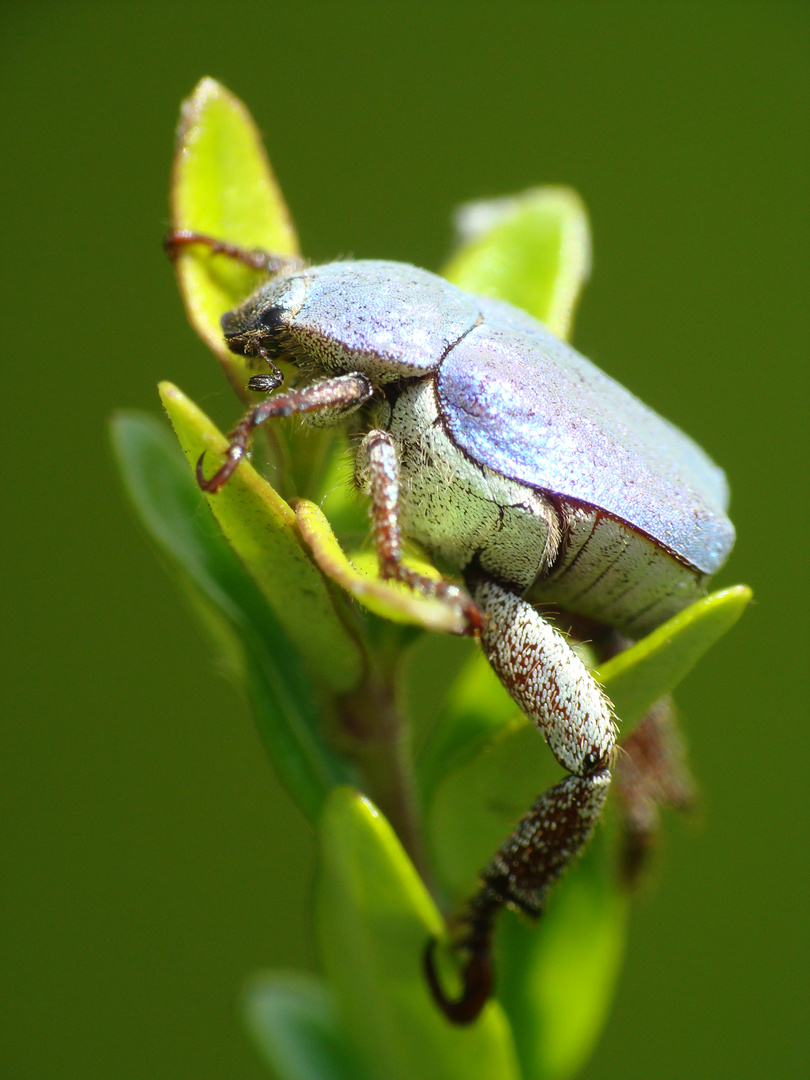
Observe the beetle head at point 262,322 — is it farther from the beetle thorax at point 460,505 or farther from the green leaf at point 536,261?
the green leaf at point 536,261

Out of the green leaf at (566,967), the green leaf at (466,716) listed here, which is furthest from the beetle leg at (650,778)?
the green leaf at (466,716)

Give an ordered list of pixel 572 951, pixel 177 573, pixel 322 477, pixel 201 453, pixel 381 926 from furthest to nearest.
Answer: pixel 322 477 < pixel 572 951 < pixel 177 573 < pixel 381 926 < pixel 201 453

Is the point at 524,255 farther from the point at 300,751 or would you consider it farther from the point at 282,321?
the point at 300,751

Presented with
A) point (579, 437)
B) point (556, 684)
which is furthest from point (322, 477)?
point (556, 684)

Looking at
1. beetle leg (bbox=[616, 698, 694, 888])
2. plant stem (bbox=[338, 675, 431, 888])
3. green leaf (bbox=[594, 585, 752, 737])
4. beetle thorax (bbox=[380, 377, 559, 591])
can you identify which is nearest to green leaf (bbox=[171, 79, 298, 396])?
beetle thorax (bbox=[380, 377, 559, 591])

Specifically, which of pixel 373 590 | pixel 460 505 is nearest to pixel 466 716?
pixel 460 505

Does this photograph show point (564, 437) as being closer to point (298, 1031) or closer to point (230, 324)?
point (230, 324)
